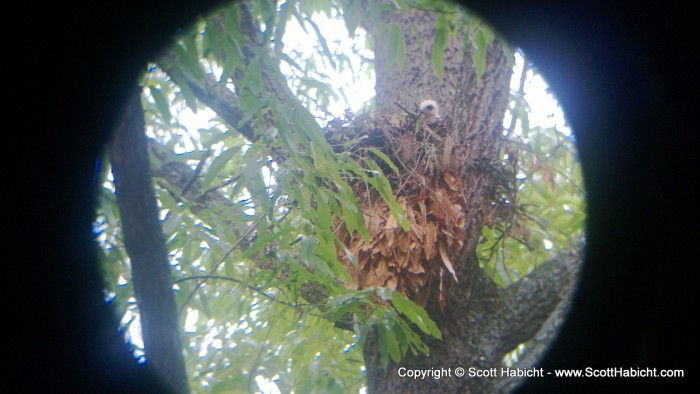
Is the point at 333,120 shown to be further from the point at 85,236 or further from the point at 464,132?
the point at 85,236

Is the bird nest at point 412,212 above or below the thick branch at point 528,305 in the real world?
above

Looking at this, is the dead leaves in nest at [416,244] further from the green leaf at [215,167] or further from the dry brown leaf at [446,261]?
the green leaf at [215,167]

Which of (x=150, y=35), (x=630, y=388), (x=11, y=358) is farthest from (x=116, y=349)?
(x=630, y=388)

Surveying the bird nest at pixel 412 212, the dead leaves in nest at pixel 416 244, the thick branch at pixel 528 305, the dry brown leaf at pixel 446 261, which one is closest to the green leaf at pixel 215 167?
the bird nest at pixel 412 212

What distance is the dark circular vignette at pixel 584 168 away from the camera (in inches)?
62.0

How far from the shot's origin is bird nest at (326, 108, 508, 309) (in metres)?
2.92

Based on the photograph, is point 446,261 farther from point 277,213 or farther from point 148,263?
point 148,263

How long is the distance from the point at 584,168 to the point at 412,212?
0.93 metres

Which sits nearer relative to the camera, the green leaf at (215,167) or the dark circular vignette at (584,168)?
the dark circular vignette at (584,168)

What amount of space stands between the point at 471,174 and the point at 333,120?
2.87ft

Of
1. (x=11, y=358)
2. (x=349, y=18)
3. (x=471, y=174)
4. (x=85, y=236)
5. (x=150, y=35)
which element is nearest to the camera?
(x=11, y=358)

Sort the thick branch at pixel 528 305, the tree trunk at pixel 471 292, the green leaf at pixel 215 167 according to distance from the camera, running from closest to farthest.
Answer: the green leaf at pixel 215 167 → the thick branch at pixel 528 305 → the tree trunk at pixel 471 292

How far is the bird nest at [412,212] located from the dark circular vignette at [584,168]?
76 centimetres

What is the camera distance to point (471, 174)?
3.15 meters
